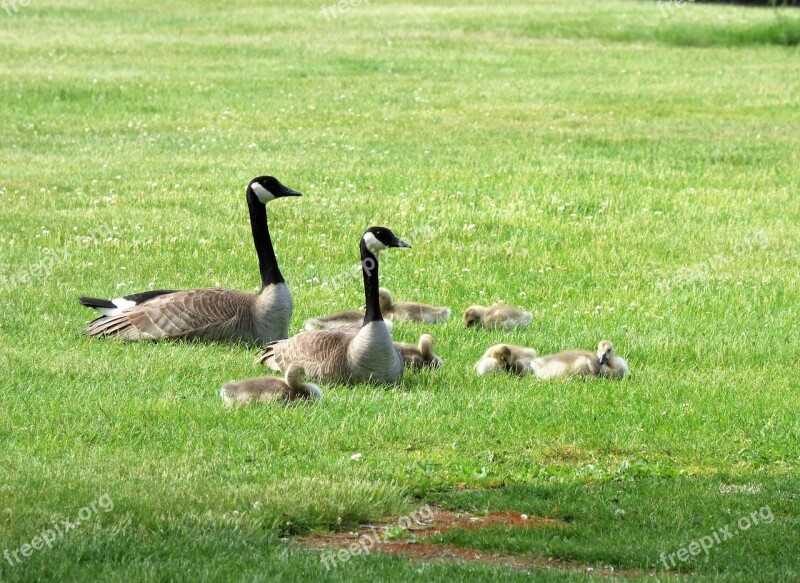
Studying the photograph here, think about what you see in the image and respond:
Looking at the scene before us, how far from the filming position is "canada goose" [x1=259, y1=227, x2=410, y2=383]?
9656 millimetres

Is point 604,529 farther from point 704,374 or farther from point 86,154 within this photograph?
point 86,154

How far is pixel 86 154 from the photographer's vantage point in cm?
2144

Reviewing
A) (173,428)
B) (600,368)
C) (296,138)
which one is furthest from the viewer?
(296,138)

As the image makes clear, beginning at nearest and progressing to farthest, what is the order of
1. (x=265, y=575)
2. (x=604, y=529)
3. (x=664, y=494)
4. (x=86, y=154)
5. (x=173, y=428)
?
(x=265, y=575) → (x=604, y=529) → (x=664, y=494) → (x=173, y=428) → (x=86, y=154)

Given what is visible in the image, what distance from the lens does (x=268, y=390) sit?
9.27 m

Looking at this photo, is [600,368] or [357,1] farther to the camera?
[357,1]

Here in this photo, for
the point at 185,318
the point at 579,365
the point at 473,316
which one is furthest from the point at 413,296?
the point at 579,365

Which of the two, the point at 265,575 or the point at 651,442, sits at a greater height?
the point at 265,575

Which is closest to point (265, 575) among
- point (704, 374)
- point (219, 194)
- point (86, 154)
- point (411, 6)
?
point (704, 374)

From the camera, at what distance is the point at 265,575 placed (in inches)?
245

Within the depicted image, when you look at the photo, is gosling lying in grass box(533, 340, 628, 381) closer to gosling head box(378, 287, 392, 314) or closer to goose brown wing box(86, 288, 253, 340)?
gosling head box(378, 287, 392, 314)

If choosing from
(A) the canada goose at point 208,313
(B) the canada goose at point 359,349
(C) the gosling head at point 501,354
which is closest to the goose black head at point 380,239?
(B) the canada goose at point 359,349

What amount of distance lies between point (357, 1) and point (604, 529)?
4058cm

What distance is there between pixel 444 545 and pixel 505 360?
353 centimetres
